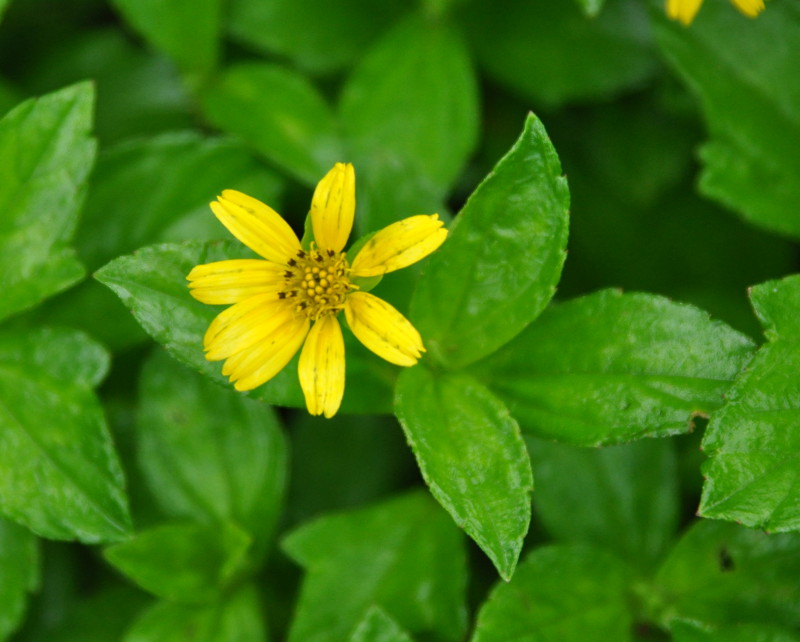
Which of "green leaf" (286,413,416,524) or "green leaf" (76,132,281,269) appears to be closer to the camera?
"green leaf" (76,132,281,269)

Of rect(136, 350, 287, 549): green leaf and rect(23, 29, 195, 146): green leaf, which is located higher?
rect(23, 29, 195, 146): green leaf

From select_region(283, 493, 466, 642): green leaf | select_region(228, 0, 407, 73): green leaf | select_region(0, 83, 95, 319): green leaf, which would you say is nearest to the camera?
select_region(0, 83, 95, 319): green leaf

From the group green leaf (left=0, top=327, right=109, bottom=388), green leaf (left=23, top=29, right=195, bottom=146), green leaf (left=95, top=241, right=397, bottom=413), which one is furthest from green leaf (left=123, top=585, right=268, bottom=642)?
green leaf (left=23, top=29, right=195, bottom=146)

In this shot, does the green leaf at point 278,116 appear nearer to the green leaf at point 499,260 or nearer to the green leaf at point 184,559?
the green leaf at point 499,260

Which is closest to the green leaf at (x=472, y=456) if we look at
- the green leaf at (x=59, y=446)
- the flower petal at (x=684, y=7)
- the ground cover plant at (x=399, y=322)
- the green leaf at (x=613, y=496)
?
the ground cover plant at (x=399, y=322)

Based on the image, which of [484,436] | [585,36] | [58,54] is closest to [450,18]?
[585,36]

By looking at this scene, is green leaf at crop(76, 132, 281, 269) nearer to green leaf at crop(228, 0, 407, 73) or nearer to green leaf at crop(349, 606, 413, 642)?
green leaf at crop(228, 0, 407, 73)
